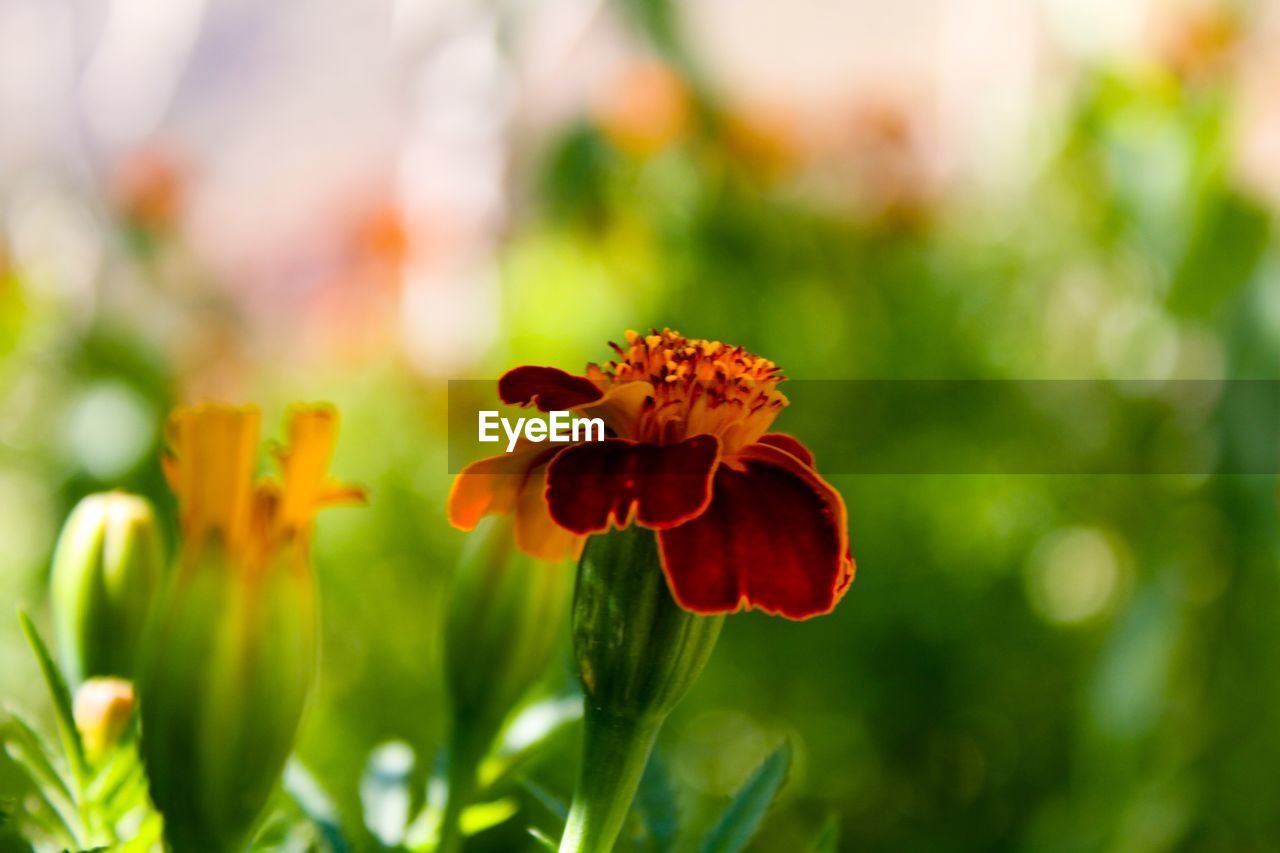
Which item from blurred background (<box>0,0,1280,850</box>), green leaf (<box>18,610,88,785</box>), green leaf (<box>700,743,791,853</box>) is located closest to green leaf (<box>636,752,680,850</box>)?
green leaf (<box>700,743,791,853</box>)

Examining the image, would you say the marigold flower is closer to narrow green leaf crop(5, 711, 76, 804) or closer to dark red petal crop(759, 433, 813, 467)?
dark red petal crop(759, 433, 813, 467)

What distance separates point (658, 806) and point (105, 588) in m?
0.13

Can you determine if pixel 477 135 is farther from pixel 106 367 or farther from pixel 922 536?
pixel 922 536

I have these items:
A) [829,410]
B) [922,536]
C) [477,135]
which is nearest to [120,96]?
[477,135]

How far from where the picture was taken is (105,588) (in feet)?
0.90

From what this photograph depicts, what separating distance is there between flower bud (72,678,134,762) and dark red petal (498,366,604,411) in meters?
0.11

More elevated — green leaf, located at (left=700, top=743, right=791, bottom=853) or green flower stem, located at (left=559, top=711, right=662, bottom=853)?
green flower stem, located at (left=559, top=711, right=662, bottom=853)

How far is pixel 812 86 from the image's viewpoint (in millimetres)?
1592

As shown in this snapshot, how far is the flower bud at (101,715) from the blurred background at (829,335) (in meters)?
0.48

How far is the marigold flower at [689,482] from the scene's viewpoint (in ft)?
0.63

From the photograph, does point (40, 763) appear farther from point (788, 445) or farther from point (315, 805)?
point (788, 445)

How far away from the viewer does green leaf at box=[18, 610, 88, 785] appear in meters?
0.23

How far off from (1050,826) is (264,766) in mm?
675

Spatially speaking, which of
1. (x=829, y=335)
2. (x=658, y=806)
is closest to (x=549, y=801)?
(x=658, y=806)
